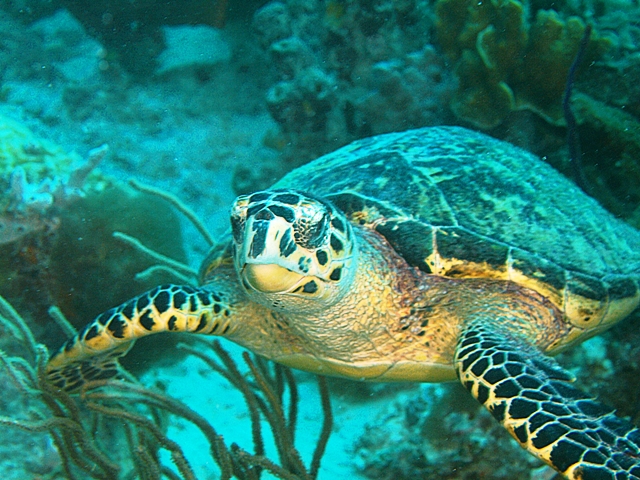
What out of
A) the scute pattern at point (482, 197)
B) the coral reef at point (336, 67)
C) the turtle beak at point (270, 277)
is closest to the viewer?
the turtle beak at point (270, 277)

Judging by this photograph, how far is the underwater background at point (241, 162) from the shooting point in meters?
3.00

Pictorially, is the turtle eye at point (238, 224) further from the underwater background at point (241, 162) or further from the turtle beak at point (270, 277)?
the underwater background at point (241, 162)

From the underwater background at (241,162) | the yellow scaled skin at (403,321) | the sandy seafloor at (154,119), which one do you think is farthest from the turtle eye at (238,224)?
the sandy seafloor at (154,119)

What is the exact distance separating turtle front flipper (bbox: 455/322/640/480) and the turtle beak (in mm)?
935

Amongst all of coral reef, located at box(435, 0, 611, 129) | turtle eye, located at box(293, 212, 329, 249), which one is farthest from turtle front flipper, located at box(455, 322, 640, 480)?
coral reef, located at box(435, 0, 611, 129)

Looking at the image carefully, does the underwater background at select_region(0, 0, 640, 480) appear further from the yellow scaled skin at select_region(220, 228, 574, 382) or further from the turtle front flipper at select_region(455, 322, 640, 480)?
the turtle front flipper at select_region(455, 322, 640, 480)

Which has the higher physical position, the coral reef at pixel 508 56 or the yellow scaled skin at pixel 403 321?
the coral reef at pixel 508 56

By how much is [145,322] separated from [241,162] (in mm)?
4748

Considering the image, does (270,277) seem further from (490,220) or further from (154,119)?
(154,119)

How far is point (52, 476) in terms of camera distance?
2.68m

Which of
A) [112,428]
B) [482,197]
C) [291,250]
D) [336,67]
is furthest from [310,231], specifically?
[336,67]

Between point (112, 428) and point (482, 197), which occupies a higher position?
point (482, 197)

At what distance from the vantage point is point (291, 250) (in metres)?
1.91

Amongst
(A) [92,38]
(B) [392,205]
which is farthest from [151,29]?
(B) [392,205]
